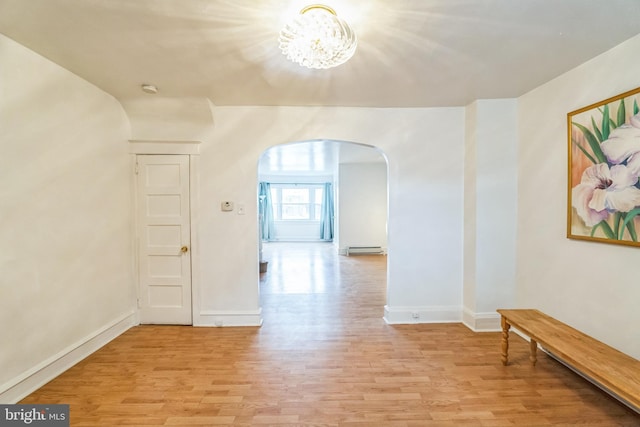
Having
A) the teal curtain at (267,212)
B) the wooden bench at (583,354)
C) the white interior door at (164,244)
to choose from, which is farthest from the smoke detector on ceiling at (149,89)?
the teal curtain at (267,212)

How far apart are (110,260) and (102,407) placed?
1.40 meters

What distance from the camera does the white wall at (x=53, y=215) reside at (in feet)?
5.89

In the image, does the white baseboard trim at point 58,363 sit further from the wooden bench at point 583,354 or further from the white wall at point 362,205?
the white wall at point 362,205

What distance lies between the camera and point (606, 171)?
1926 millimetres

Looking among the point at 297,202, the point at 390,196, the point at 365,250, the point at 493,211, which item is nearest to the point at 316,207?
the point at 297,202

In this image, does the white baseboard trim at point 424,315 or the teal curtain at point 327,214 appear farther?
the teal curtain at point 327,214

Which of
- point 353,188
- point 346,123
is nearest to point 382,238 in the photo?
point 353,188

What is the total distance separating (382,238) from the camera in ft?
24.2

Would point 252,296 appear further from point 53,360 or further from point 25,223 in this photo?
point 25,223

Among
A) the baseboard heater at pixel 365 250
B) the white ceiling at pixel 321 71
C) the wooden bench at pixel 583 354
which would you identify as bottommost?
the baseboard heater at pixel 365 250

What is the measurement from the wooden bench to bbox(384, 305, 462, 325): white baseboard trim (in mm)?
767

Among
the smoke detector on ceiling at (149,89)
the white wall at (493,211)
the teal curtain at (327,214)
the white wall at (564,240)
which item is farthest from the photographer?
the teal curtain at (327,214)

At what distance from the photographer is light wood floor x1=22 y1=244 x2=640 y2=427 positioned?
1705mm

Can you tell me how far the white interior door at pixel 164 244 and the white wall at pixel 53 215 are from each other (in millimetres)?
238
